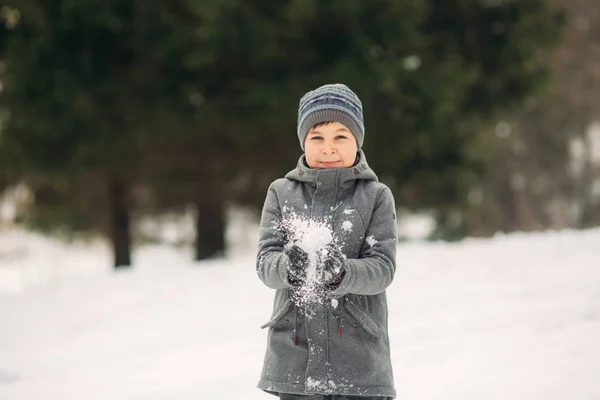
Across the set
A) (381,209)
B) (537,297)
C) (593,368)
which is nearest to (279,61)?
(537,297)

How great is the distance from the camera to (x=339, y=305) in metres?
2.11

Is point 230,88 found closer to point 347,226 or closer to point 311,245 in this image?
point 347,226

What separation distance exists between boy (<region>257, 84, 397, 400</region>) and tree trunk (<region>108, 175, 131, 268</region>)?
30.1 ft

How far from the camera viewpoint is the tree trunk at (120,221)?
1098 centimetres

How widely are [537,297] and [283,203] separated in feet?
12.0

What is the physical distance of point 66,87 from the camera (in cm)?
873

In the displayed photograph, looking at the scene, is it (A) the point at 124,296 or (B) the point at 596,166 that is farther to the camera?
(B) the point at 596,166

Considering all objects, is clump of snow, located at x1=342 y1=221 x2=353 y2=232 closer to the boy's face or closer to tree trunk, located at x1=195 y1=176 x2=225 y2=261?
the boy's face

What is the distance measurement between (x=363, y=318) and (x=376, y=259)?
0.21 meters

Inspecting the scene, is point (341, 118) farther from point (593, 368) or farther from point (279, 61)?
point (279, 61)

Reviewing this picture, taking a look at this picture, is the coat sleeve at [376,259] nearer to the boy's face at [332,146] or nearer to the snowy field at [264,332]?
the boy's face at [332,146]

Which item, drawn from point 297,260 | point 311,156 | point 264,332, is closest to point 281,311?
point 297,260

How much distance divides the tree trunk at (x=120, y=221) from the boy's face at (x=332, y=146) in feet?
30.1

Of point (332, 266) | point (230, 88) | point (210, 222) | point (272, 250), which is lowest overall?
point (332, 266)
